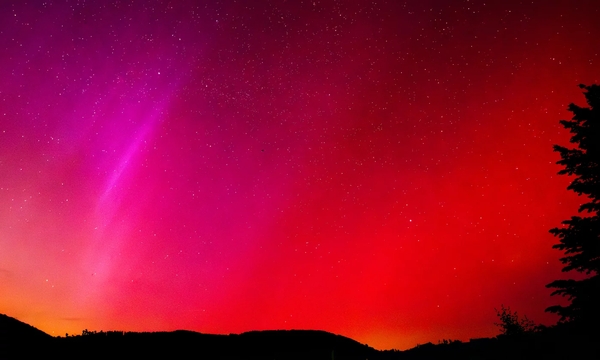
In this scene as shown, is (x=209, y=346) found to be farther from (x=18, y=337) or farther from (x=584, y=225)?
(x=584, y=225)

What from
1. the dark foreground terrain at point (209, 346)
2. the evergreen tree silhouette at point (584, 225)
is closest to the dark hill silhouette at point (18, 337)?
the dark foreground terrain at point (209, 346)

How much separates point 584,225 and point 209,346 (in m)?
17.9

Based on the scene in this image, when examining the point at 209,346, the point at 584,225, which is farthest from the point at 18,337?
the point at 584,225

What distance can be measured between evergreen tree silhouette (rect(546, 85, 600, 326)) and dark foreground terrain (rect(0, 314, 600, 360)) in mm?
873

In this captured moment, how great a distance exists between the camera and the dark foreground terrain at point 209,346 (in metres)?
12.6

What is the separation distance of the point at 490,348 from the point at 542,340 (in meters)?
1.95

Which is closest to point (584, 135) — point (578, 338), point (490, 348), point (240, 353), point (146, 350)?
point (578, 338)

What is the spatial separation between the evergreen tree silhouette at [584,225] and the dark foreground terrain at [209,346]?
2.86 ft

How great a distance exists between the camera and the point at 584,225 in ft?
46.5

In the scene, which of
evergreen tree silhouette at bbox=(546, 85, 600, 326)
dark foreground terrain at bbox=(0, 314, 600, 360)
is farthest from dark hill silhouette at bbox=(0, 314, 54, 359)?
evergreen tree silhouette at bbox=(546, 85, 600, 326)

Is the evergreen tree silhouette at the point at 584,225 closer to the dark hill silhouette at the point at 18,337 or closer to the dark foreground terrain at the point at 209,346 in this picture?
the dark foreground terrain at the point at 209,346

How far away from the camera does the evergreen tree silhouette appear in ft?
45.0

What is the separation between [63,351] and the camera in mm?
14430

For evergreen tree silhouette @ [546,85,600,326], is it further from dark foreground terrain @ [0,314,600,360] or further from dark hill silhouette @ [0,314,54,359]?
dark hill silhouette @ [0,314,54,359]
